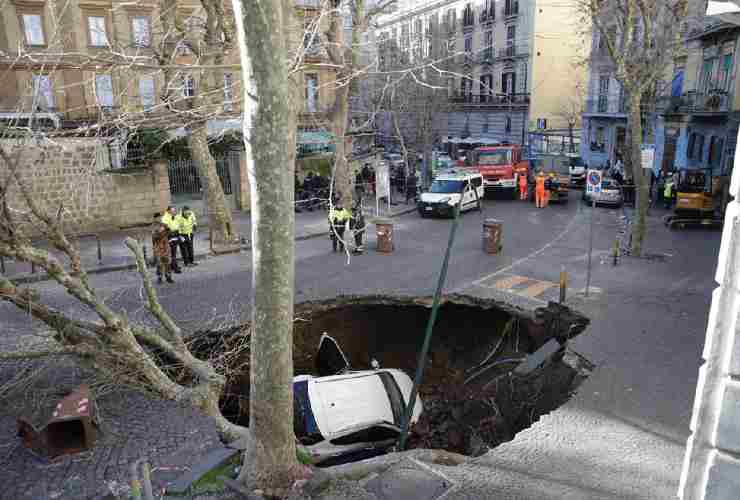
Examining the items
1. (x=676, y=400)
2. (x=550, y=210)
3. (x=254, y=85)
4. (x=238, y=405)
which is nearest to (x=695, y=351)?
(x=676, y=400)

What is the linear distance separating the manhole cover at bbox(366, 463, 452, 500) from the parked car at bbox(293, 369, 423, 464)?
1.61 meters

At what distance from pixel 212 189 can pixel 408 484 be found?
42.5ft

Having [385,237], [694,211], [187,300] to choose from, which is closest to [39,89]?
[187,300]

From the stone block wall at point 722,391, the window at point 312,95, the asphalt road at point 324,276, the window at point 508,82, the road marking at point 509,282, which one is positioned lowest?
the asphalt road at point 324,276

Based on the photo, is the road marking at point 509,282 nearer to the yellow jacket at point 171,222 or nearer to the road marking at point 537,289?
the road marking at point 537,289

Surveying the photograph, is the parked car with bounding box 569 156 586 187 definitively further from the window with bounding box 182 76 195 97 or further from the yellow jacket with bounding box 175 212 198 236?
the yellow jacket with bounding box 175 212 198 236

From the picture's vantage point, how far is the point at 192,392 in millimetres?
6754

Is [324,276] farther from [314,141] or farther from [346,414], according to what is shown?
[314,141]

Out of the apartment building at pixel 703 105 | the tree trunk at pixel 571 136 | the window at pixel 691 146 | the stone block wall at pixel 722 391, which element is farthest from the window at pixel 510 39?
the stone block wall at pixel 722 391

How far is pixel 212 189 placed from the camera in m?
16.8

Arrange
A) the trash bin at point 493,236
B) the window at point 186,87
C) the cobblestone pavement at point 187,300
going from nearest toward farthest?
the cobblestone pavement at point 187,300, the window at point 186,87, the trash bin at point 493,236

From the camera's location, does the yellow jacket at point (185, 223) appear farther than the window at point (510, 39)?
No

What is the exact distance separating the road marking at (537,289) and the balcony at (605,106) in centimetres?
2379

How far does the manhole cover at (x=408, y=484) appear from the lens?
217 inches
